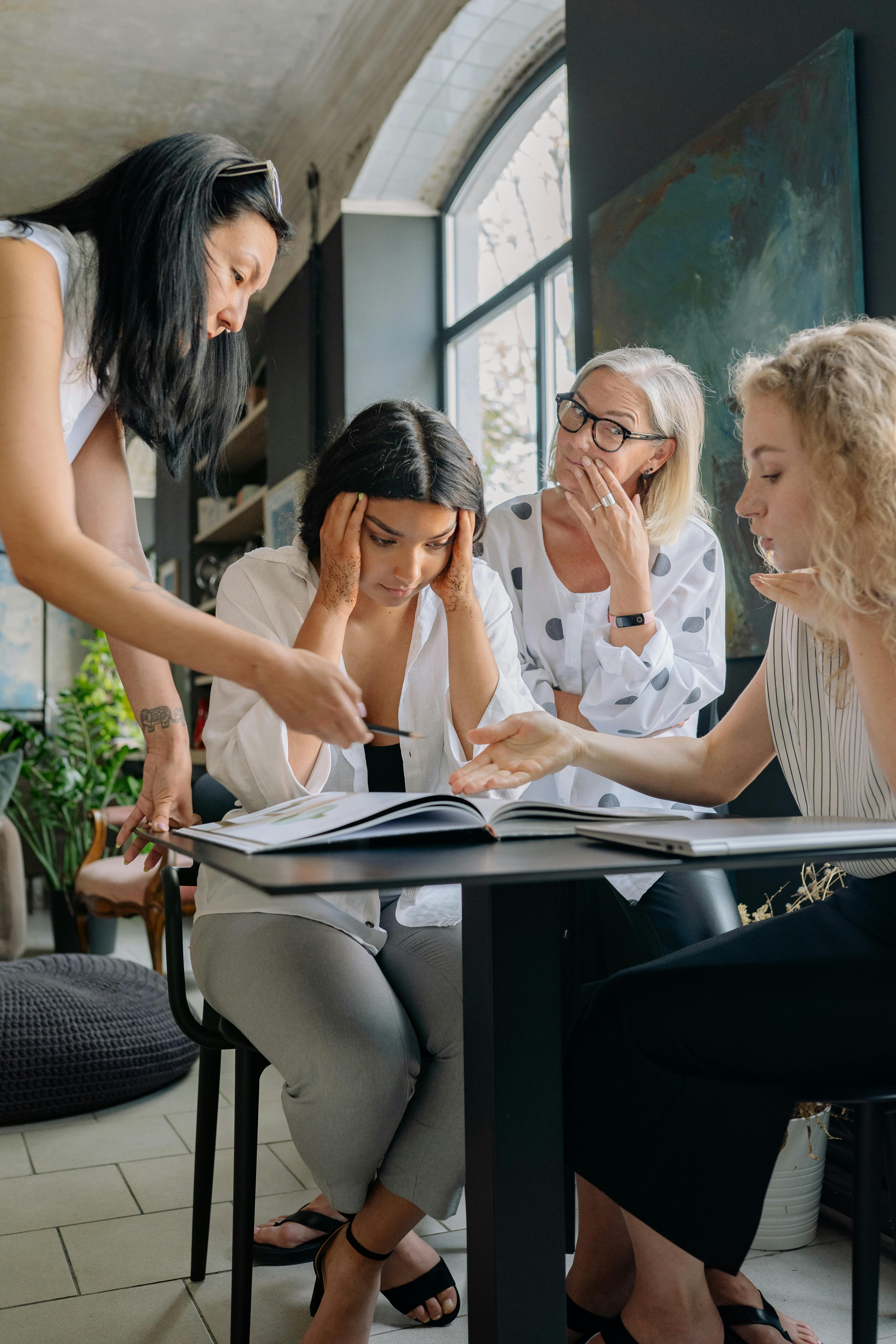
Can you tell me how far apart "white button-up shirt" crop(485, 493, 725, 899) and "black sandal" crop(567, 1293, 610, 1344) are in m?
0.70

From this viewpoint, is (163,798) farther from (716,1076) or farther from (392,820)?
(716,1076)

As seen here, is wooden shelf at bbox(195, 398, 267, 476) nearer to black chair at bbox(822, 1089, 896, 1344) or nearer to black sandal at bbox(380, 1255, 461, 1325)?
black sandal at bbox(380, 1255, 461, 1325)

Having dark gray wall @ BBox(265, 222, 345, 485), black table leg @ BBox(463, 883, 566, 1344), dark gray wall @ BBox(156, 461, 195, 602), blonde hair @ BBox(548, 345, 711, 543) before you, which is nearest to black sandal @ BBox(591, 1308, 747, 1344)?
black table leg @ BBox(463, 883, 566, 1344)

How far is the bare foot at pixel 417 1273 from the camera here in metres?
1.50

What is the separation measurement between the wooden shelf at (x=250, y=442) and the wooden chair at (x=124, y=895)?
88.2 inches

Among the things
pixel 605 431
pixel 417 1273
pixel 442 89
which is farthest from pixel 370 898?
pixel 442 89

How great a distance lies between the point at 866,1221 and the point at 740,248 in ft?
5.87

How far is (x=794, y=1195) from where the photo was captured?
1.76 metres

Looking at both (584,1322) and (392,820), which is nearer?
(392,820)

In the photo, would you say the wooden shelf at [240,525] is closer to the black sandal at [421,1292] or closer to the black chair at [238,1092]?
the black chair at [238,1092]

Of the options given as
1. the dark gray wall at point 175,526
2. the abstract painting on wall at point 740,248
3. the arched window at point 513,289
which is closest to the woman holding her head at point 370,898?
the abstract painting on wall at point 740,248

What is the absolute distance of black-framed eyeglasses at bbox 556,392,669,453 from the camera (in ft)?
6.04

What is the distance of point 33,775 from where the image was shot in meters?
4.71

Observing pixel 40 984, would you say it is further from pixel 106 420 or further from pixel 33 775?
pixel 33 775
